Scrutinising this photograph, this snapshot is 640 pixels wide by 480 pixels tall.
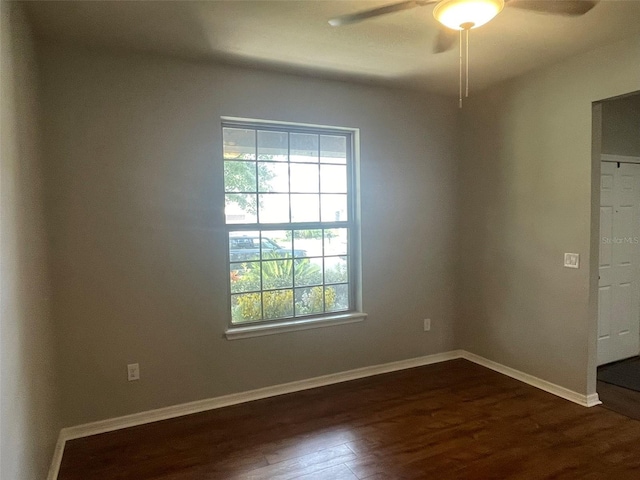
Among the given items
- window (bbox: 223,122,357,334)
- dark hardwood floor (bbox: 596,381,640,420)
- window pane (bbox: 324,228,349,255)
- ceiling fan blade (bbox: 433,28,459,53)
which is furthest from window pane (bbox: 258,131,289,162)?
dark hardwood floor (bbox: 596,381,640,420)

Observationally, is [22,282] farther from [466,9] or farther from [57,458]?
[466,9]

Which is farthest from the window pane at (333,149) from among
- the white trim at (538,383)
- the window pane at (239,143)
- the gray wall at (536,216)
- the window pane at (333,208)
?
the white trim at (538,383)

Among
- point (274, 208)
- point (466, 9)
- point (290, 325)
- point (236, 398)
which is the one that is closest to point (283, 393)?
point (236, 398)

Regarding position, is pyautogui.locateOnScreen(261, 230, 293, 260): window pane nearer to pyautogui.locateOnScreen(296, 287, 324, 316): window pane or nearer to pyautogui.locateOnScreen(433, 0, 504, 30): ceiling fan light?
pyautogui.locateOnScreen(296, 287, 324, 316): window pane

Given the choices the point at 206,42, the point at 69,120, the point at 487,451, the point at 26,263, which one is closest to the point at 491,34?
the point at 206,42

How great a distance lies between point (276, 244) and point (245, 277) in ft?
1.18

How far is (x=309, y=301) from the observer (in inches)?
138

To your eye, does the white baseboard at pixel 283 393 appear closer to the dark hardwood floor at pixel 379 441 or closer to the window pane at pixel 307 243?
the dark hardwood floor at pixel 379 441

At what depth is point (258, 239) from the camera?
3287 millimetres

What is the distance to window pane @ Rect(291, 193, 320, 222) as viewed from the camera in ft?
11.2

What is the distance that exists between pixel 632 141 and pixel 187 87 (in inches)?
154

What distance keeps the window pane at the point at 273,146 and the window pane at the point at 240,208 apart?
34 centimetres

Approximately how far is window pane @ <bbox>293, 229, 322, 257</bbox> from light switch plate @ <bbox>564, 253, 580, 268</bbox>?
74.9 inches

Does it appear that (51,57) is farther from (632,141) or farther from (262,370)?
(632,141)
